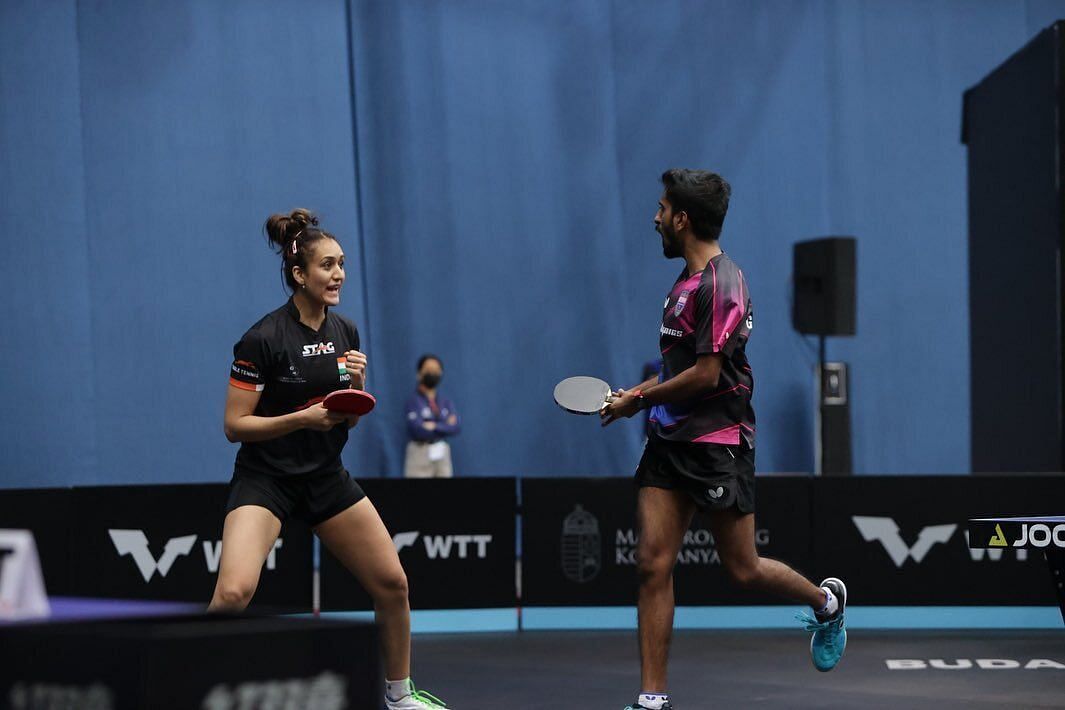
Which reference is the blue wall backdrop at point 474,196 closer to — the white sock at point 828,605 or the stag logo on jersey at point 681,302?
the white sock at point 828,605

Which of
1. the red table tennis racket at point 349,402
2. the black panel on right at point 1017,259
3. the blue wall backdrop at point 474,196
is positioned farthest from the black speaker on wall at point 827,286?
the red table tennis racket at point 349,402

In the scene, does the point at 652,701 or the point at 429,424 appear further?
the point at 429,424

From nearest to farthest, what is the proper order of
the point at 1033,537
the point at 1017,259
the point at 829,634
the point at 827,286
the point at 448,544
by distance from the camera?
the point at 1033,537 → the point at 829,634 → the point at 448,544 → the point at 1017,259 → the point at 827,286

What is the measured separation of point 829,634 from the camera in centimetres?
559

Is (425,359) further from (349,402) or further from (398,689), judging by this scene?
(349,402)

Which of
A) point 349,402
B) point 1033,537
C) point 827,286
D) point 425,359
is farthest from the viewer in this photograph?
point 827,286

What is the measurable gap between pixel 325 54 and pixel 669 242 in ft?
26.5

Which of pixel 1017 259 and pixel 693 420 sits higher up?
pixel 1017 259

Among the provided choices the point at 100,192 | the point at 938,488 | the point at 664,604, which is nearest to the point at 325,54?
the point at 100,192

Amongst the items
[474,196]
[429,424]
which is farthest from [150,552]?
[474,196]

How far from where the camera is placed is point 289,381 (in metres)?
4.84

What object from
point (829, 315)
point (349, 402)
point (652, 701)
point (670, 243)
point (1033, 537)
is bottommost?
point (652, 701)

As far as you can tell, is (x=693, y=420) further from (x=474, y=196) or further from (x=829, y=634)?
(x=474, y=196)

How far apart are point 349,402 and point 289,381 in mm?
350
